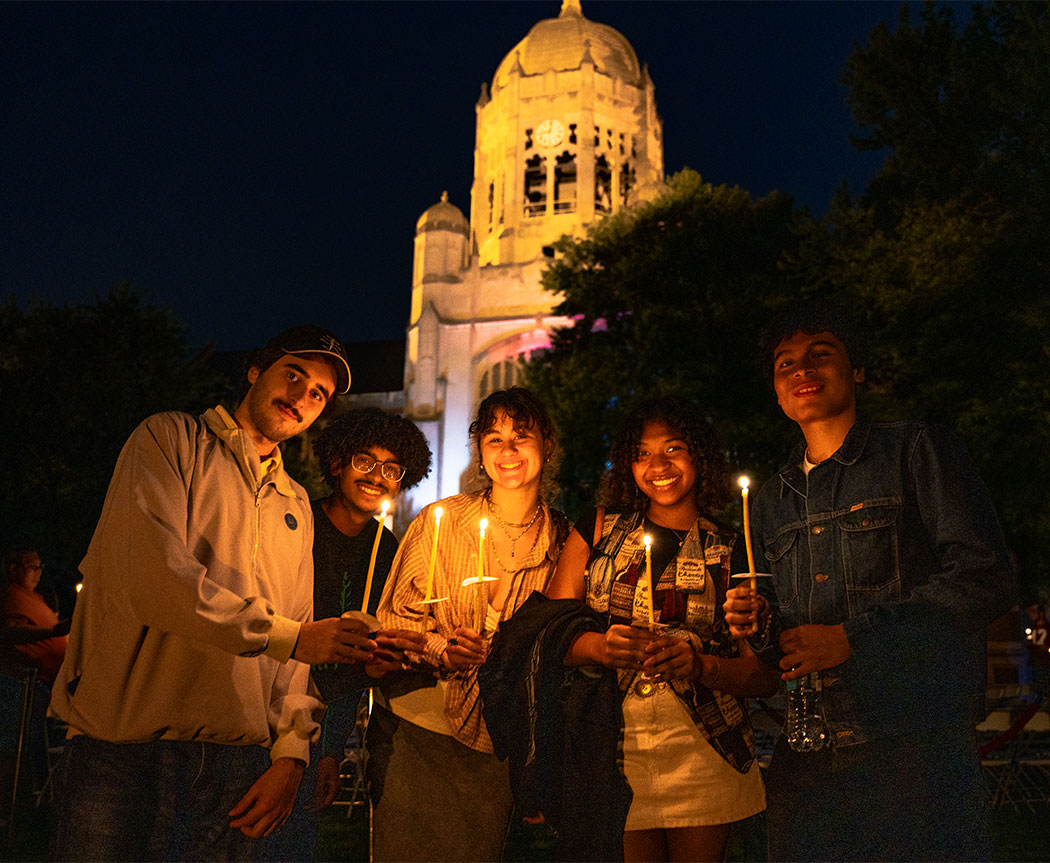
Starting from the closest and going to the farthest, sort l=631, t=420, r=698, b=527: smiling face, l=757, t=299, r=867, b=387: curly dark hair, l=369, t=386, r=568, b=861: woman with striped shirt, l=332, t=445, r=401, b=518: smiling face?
l=757, t=299, r=867, b=387: curly dark hair → l=369, t=386, r=568, b=861: woman with striped shirt → l=631, t=420, r=698, b=527: smiling face → l=332, t=445, r=401, b=518: smiling face

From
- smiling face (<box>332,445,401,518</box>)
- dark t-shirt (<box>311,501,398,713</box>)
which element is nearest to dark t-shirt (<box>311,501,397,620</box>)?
dark t-shirt (<box>311,501,398,713</box>)

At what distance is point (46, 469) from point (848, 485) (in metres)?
25.0

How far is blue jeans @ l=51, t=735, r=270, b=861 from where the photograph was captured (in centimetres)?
302

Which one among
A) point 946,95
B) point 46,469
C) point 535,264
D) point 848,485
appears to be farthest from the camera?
point 535,264

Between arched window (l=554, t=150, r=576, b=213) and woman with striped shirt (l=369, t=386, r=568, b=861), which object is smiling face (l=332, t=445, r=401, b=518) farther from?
arched window (l=554, t=150, r=576, b=213)

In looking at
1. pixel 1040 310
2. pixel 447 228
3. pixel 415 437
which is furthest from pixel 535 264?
pixel 415 437

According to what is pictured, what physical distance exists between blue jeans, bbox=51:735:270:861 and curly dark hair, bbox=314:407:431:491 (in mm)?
2129

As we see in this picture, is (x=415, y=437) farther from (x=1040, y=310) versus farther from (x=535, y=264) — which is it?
(x=535, y=264)

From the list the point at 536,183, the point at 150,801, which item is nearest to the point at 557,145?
the point at 536,183

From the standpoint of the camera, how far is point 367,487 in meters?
4.95

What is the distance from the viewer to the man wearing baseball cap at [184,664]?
3092mm

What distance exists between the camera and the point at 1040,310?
47.9 ft

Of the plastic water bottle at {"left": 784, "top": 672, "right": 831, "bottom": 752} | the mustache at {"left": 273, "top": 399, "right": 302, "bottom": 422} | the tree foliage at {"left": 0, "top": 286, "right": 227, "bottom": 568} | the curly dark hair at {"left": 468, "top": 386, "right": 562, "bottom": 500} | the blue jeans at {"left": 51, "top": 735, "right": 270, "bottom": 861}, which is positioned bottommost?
the blue jeans at {"left": 51, "top": 735, "right": 270, "bottom": 861}

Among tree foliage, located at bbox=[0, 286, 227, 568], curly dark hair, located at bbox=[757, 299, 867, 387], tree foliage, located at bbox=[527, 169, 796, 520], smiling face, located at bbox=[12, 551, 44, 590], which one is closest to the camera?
curly dark hair, located at bbox=[757, 299, 867, 387]
